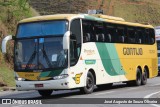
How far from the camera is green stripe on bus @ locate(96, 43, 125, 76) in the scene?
915 inches

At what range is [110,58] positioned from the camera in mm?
24203

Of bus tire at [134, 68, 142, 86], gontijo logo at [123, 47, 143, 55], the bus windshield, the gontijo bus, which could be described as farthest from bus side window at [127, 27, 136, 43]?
the bus windshield

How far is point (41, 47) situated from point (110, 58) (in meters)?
5.29

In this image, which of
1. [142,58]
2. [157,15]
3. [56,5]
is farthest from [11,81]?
[157,15]

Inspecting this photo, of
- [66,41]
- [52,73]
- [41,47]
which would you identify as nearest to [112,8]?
[41,47]

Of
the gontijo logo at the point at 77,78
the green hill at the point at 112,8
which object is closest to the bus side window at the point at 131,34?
the gontijo logo at the point at 77,78

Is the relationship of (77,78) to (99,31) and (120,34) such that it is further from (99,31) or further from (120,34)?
(120,34)

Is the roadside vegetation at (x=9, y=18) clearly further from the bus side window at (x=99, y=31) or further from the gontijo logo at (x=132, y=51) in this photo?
the bus side window at (x=99, y=31)

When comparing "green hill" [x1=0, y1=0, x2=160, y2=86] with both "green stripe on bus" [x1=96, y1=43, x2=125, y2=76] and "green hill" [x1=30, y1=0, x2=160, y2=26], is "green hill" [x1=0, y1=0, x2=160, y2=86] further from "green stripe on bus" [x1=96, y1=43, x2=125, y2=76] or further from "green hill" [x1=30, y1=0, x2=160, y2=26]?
"green stripe on bus" [x1=96, y1=43, x2=125, y2=76]

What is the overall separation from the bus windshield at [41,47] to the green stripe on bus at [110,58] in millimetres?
3304

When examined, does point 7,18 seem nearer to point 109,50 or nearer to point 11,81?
point 11,81

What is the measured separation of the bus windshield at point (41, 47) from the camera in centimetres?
1969

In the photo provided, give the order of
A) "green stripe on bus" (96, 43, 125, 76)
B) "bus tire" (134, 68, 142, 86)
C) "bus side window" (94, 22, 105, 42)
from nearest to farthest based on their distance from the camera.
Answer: "bus side window" (94, 22, 105, 42) → "green stripe on bus" (96, 43, 125, 76) → "bus tire" (134, 68, 142, 86)

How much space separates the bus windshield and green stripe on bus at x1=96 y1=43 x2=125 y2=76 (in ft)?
10.8
